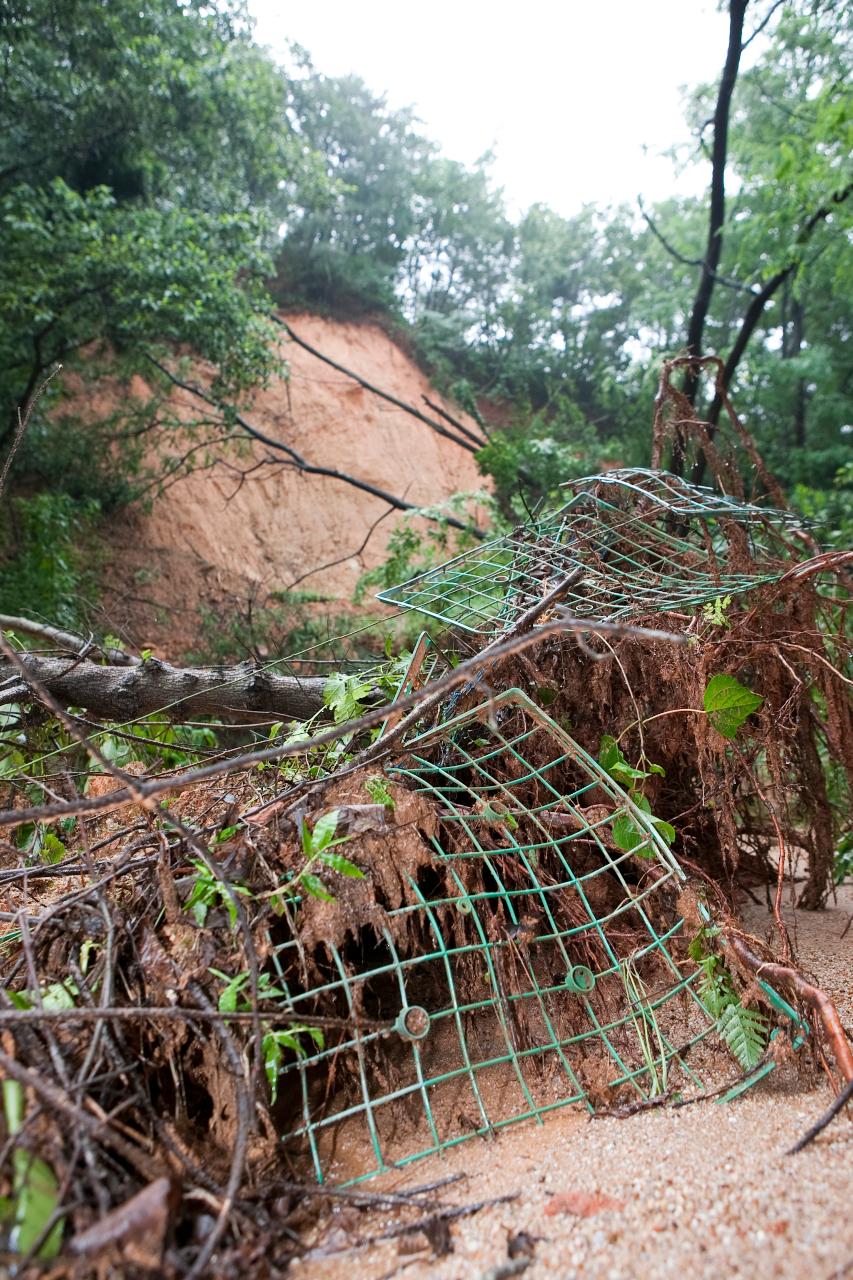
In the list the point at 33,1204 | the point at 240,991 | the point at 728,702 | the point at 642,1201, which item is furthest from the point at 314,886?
the point at 728,702

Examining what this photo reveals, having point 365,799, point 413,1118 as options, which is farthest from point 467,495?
point 413,1118

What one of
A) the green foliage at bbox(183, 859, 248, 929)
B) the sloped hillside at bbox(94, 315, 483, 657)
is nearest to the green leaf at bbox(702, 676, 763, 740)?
the green foliage at bbox(183, 859, 248, 929)

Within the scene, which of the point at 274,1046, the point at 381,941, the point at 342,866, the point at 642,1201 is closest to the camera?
the point at 642,1201

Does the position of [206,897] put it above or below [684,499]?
below

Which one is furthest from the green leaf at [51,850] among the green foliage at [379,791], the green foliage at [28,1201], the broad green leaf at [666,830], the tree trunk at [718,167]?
the tree trunk at [718,167]

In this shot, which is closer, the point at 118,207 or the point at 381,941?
the point at 381,941

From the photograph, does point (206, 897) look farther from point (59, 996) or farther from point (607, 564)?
point (607, 564)

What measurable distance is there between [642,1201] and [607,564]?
178cm

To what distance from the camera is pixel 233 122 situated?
8.06 meters

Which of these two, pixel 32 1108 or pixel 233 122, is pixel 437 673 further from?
pixel 233 122

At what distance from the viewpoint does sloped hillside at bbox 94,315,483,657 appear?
8.20 metres

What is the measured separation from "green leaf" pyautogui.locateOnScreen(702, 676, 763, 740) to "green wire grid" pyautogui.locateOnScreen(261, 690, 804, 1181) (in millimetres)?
365

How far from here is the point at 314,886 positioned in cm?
157

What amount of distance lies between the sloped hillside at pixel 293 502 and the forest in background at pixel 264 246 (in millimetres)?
616
